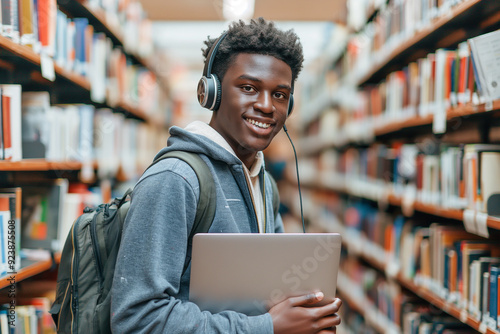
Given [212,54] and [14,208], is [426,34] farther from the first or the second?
[14,208]

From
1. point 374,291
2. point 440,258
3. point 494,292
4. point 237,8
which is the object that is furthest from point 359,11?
point 494,292

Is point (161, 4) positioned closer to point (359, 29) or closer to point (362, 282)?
point (359, 29)

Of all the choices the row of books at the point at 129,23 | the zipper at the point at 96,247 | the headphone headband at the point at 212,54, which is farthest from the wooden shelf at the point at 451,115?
the row of books at the point at 129,23

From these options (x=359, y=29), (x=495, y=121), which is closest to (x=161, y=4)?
(x=359, y=29)

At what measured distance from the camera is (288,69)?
52.3 inches

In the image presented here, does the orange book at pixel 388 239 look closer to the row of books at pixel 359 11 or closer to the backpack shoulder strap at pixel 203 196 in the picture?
the row of books at pixel 359 11

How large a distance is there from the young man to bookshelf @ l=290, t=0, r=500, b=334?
84 centimetres

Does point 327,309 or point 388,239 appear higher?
point 327,309

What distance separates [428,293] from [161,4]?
3881mm

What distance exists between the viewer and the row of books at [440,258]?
67.8 inches

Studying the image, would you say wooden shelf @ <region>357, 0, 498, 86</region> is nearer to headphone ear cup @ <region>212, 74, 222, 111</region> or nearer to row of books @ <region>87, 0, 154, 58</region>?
headphone ear cup @ <region>212, 74, 222, 111</region>

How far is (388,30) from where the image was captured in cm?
302

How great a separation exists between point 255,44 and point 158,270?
66 centimetres

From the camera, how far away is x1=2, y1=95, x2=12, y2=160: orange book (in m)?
1.58
